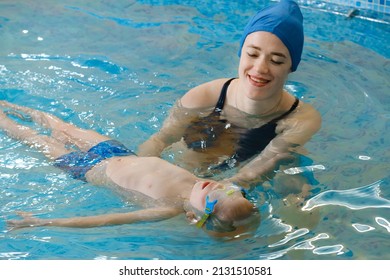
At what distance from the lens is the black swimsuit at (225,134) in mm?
4855

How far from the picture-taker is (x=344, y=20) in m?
7.87

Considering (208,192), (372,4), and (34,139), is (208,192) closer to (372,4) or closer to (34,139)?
(34,139)

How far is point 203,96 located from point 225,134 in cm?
32

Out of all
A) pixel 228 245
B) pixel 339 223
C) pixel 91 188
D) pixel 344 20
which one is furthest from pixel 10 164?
pixel 344 20

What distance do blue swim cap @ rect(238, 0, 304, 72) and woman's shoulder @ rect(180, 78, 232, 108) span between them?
48cm

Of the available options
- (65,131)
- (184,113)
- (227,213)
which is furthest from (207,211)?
(65,131)

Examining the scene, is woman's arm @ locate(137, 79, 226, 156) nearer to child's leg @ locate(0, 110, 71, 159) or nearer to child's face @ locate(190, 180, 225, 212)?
child's leg @ locate(0, 110, 71, 159)

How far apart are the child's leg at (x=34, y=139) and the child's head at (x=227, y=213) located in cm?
135

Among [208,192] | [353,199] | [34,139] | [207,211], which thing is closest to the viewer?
[207,211]

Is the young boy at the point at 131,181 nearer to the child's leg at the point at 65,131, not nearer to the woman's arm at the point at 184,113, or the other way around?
the child's leg at the point at 65,131

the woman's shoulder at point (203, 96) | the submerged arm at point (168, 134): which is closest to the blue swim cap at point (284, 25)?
the woman's shoulder at point (203, 96)

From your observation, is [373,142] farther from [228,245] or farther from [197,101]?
[228,245]

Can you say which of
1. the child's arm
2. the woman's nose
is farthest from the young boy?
the woman's nose

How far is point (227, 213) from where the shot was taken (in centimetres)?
405
